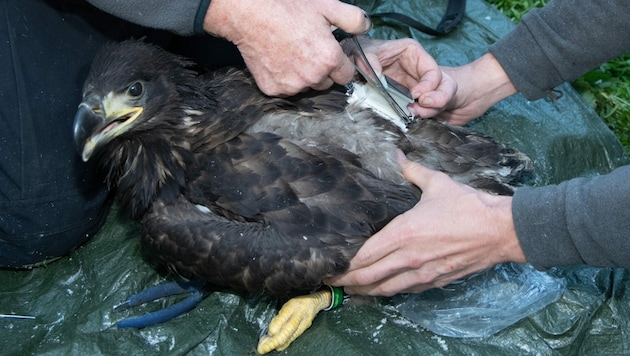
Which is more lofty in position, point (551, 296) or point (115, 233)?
point (551, 296)

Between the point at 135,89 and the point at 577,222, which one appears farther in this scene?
the point at 135,89

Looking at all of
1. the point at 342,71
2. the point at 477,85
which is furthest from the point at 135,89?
the point at 477,85

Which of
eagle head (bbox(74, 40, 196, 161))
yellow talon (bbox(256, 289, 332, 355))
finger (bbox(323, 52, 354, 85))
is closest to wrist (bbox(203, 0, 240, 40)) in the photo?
eagle head (bbox(74, 40, 196, 161))

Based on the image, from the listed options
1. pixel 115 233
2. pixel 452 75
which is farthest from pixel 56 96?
pixel 452 75

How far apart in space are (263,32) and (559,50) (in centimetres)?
163

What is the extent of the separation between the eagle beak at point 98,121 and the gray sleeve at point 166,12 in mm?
346

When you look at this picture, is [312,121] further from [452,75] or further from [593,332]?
[593,332]

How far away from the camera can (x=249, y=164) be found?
3125mm

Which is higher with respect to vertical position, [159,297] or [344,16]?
[344,16]

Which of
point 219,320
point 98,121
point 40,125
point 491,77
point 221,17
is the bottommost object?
point 219,320

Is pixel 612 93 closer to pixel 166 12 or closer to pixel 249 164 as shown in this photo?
pixel 249 164

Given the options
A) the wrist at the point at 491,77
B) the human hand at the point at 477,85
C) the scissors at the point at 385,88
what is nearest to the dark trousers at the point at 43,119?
the scissors at the point at 385,88

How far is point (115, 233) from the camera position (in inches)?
156

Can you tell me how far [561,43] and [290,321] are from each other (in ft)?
6.26
